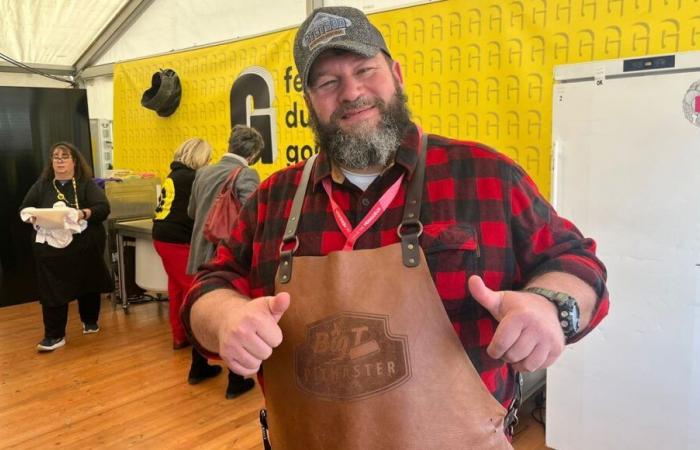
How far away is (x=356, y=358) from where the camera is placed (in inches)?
32.1

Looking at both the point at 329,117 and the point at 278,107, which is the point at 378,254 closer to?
the point at 329,117

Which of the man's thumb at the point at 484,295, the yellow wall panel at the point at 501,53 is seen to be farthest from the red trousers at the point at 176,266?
the man's thumb at the point at 484,295

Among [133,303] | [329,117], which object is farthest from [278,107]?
[329,117]

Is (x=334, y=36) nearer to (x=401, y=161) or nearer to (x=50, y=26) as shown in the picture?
(x=401, y=161)

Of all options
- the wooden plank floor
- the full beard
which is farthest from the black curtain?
the full beard

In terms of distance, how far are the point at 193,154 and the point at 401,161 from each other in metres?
2.57

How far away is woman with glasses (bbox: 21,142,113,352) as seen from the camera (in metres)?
3.73

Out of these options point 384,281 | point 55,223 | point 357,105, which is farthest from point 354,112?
point 55,223

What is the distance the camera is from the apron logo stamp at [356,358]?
809 millimetres

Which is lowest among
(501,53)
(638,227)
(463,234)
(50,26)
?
(638,227)

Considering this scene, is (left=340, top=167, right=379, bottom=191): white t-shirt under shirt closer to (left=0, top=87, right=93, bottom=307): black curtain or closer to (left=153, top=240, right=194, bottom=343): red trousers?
(left=153, top=240, right=194, bottom=343): red trousers

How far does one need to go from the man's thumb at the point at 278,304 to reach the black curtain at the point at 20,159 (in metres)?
4.87

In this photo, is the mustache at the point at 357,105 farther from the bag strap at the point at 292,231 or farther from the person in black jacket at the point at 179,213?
Answer: the person in black jacket at the point at 179,213

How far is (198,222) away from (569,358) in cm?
191
